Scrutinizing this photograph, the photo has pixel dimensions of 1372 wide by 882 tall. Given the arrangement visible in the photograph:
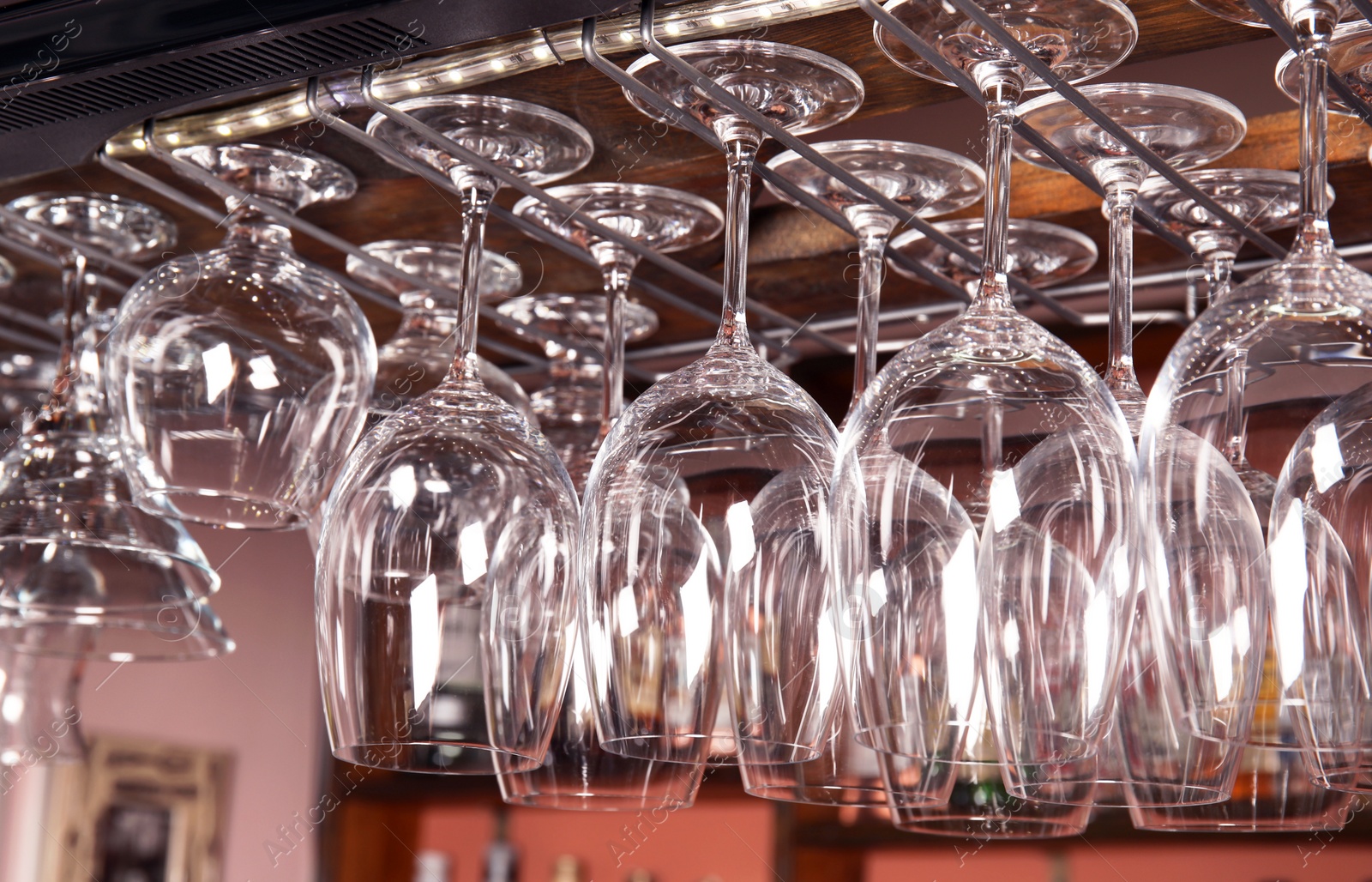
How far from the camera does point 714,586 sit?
0.55m

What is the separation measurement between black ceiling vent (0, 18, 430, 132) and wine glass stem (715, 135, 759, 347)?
0.45ft

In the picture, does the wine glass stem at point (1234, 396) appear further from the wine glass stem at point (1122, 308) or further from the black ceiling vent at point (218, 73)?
the black ceiling vent at point (218, 73)

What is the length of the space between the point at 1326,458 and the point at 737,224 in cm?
27

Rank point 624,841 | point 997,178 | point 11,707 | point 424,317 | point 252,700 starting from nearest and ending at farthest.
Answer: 1. point 997,178
2. point 424,317
3. point 11,707
4. point 624,841
5. point 252,700

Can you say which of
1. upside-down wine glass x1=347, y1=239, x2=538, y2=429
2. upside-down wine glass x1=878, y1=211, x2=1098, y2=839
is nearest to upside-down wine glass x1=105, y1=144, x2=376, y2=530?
upside-down wine glass x1=347, y1=239, x2=538, y2=429

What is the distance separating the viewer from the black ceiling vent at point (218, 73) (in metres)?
0.65

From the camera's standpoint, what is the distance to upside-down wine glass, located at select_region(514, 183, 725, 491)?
78 centimetres

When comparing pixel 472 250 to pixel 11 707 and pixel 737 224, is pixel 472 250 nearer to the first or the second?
pixel 737 224

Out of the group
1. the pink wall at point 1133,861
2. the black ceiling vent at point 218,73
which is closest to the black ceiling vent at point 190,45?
the black ceiling vent at point 218,73

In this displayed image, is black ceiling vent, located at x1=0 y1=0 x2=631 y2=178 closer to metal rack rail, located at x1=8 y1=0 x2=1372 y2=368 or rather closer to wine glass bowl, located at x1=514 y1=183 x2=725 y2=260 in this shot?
metal rack rail, located at x1=8 y1=0 x2=1372 y2=368

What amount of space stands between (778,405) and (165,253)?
23.9 inches

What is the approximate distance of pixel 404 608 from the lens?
0.58 m

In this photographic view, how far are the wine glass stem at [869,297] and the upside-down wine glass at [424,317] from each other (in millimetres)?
206

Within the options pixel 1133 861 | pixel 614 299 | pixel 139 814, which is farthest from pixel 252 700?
pixel 614 299
